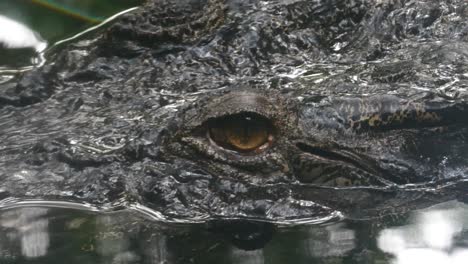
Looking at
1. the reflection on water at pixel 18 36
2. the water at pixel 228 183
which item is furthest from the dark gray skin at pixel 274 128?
the reflection on water at pixel 18 36

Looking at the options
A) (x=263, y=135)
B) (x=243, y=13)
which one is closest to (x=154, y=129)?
(x=263, y=135)

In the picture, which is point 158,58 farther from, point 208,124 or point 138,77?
point 208,124

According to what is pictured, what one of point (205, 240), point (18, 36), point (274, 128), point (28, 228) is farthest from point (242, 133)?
point (18, 36)

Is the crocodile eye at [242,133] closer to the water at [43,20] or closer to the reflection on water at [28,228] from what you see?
the reflection on water at [28,228]

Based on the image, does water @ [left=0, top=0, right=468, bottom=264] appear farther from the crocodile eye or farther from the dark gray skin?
the crocodile eye

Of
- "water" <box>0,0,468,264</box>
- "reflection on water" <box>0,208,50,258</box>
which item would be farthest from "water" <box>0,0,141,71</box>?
"reflection on water" <box>0,208,50,258</box>
